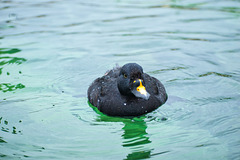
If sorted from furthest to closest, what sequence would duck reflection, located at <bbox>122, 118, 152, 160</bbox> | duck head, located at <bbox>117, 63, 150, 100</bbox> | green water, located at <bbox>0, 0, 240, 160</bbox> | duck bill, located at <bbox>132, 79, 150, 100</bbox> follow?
duck head, located at <bbox>117, 63, 150, 100</bbox> < duck bill, located at <bbox>132, 79, 150, 100</bbox> < green water, located at <bbox>0, 0, 240, 160</bbox> < duck reflection, located at <bbox>122, 118, 152, 160</bbox>

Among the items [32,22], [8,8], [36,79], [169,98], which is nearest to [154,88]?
[169,98]

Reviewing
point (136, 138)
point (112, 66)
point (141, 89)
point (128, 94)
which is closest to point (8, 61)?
point (112, 66)

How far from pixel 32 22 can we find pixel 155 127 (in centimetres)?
994

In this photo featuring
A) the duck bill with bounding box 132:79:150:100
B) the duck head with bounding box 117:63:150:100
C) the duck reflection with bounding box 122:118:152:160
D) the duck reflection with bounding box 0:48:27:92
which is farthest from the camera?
the duck reflection with bounding box 0:48:27:92

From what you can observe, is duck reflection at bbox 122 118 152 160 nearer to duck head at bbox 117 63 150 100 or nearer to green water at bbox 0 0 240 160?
green water at bbox 0 0 240 160

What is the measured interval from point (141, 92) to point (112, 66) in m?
3.40

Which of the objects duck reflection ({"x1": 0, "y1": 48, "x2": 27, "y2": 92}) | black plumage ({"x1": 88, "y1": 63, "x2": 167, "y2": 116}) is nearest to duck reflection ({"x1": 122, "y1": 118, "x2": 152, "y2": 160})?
black plumage ({"x1": 88, "y1": 63, "x2": 167, "y2": 116})

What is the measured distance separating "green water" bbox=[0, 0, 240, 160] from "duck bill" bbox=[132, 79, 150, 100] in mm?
541

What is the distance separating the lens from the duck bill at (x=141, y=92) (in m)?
6.94

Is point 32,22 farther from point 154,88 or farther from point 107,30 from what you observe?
point 154,88

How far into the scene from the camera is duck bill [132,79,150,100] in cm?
694

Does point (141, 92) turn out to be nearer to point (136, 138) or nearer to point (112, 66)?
point (136, 138)

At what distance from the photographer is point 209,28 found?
13.4 meters

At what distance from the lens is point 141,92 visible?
23.0ft
